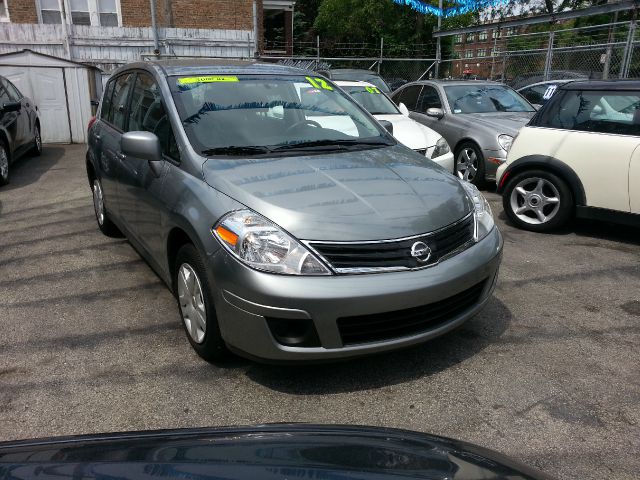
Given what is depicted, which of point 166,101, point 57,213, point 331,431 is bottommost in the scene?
point 57,213

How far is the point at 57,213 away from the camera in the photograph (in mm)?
6562

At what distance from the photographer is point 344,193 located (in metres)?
2.99

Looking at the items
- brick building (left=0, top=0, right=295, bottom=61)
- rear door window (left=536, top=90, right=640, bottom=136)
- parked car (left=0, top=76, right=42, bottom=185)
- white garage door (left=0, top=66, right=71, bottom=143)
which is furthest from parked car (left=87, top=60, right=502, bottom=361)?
brick building (left=0, top=0, right=295, bottom=61)

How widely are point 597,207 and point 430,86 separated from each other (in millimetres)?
4519

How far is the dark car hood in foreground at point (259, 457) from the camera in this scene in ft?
4.18

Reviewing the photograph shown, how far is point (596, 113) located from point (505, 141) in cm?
211

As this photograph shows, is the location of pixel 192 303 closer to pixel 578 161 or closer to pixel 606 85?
pixel 578 161

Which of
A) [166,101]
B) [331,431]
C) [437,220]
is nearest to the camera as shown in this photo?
[331,431]

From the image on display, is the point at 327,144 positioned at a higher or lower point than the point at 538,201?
higher

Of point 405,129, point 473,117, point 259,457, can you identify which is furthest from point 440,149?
point 259,457

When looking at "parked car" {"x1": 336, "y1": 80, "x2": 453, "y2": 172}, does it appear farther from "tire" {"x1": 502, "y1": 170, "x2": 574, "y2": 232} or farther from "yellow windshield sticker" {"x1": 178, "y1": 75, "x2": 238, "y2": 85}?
"yellow windshield sticker" {"x1": 178, "y1": 75, "x2": 238, "y2": 85}

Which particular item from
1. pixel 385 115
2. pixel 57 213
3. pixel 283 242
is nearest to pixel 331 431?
pixel 283 242

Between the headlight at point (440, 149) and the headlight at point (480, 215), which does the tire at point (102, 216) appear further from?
the headlight at point (440, 149)

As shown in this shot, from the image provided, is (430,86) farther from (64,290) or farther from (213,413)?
(213,413)
